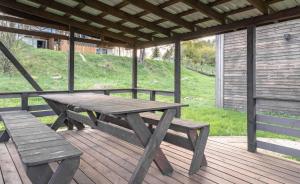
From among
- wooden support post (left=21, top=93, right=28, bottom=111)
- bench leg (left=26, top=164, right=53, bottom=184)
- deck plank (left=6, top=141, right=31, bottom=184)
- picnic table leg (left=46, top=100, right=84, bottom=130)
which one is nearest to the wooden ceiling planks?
wooden support post (left=21, top=93, right=28, bottom=111)

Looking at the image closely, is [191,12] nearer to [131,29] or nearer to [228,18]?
[228,18]

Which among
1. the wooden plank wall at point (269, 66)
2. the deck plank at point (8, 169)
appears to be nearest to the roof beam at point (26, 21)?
the deck plank at point (8, 169)

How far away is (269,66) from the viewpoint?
6938mm

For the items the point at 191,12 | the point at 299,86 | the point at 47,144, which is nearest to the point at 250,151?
the point at 191,12

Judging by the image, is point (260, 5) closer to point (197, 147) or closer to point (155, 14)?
point (155, 14)

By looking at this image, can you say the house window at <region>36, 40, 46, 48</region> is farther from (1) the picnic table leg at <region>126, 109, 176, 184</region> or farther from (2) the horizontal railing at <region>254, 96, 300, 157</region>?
(1) the picnic table leg at <region>126, 109, 176, 184</region>

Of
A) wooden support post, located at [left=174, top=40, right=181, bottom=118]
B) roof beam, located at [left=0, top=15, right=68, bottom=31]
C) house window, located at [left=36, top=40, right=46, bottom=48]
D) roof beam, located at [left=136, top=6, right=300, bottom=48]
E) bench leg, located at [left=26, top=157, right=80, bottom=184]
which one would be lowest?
bench leg, located at [left=26, top=157, right=80, bottom=184]

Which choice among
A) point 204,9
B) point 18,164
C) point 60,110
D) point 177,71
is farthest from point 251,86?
point 18,164

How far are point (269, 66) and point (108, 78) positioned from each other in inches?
284

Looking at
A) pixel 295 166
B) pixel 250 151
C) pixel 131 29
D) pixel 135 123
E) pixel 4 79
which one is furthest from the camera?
pixel 4 79

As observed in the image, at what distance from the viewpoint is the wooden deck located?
2.56 m

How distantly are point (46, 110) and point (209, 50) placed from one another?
16.9 metres

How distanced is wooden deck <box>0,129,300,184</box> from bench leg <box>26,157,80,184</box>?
72cm

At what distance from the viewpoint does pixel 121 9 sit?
4.27 meters
